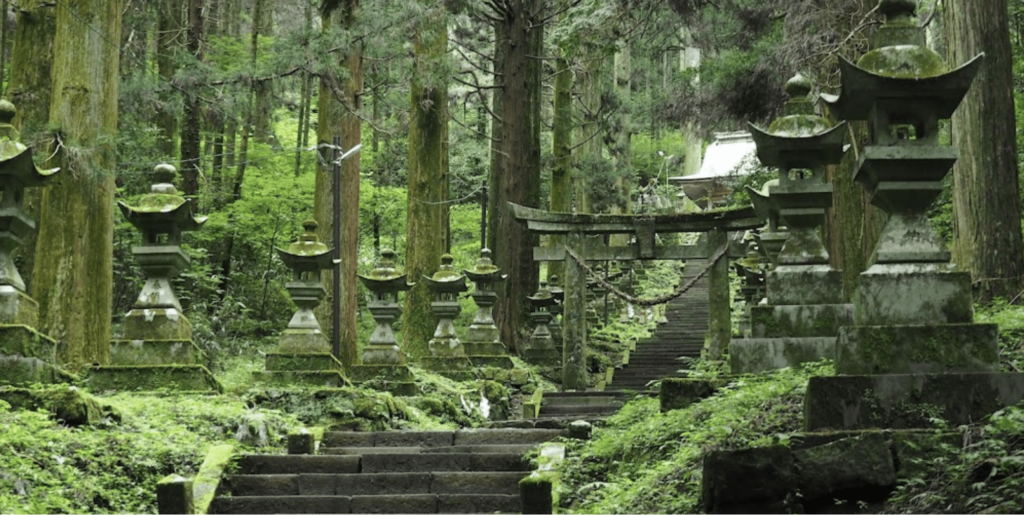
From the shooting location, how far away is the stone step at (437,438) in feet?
36.2

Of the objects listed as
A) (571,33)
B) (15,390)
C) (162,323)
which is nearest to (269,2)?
(571,33)

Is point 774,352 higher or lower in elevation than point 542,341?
higher

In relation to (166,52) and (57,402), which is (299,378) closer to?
(57,402)

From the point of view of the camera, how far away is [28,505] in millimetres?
7297

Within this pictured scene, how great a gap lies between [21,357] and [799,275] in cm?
651

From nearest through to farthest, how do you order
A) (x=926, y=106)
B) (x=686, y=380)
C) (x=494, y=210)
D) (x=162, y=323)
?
(x=926, y=106), (x=686, y=380), (x=162, y=323), (x=494, y=210)

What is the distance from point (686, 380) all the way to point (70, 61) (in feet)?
27.6

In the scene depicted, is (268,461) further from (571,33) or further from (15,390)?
(571,33)

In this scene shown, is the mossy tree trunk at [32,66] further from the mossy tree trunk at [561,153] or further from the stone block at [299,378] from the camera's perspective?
the mossy tree trunk at [561,153]

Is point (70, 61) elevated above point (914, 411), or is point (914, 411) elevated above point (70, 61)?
point (70, 61)

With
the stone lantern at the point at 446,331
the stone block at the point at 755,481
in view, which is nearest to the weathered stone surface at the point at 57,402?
the stone block at the point at 755,481

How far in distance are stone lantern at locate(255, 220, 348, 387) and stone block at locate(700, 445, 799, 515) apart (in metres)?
7.29

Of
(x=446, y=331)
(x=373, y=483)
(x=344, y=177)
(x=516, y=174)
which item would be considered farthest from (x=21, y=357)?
(x=516, y=174)

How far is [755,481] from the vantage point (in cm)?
578
